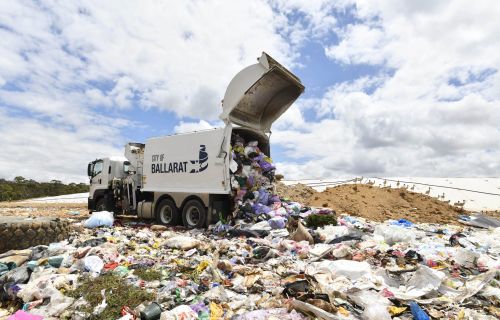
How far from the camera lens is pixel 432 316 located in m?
3.42

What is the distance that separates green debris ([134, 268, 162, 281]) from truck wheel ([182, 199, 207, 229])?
396cm

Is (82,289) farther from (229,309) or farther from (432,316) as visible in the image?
(432,316)

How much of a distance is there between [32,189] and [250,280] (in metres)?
35.6

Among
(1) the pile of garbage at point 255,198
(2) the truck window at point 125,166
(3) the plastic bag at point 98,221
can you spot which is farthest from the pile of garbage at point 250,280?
(2) the truck window at point 125,166

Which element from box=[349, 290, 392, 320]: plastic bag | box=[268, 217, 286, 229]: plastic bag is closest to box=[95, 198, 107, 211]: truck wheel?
box=[268, 217, 286, 229]: plastic bag

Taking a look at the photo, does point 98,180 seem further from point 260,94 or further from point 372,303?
point 372,303

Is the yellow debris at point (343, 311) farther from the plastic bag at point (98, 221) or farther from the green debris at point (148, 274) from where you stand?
the plastic bag at point (98, 221)

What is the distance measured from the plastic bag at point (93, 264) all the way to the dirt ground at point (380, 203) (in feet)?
28.5

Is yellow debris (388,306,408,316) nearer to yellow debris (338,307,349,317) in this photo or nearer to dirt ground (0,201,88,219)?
yellow debris (338,307,349,317)

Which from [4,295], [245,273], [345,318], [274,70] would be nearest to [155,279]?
[245,273]

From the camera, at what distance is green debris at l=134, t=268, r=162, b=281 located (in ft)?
14.0

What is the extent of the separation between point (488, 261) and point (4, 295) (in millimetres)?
6412

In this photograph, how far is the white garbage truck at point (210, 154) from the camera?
8.16 m

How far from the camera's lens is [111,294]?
3.71m
